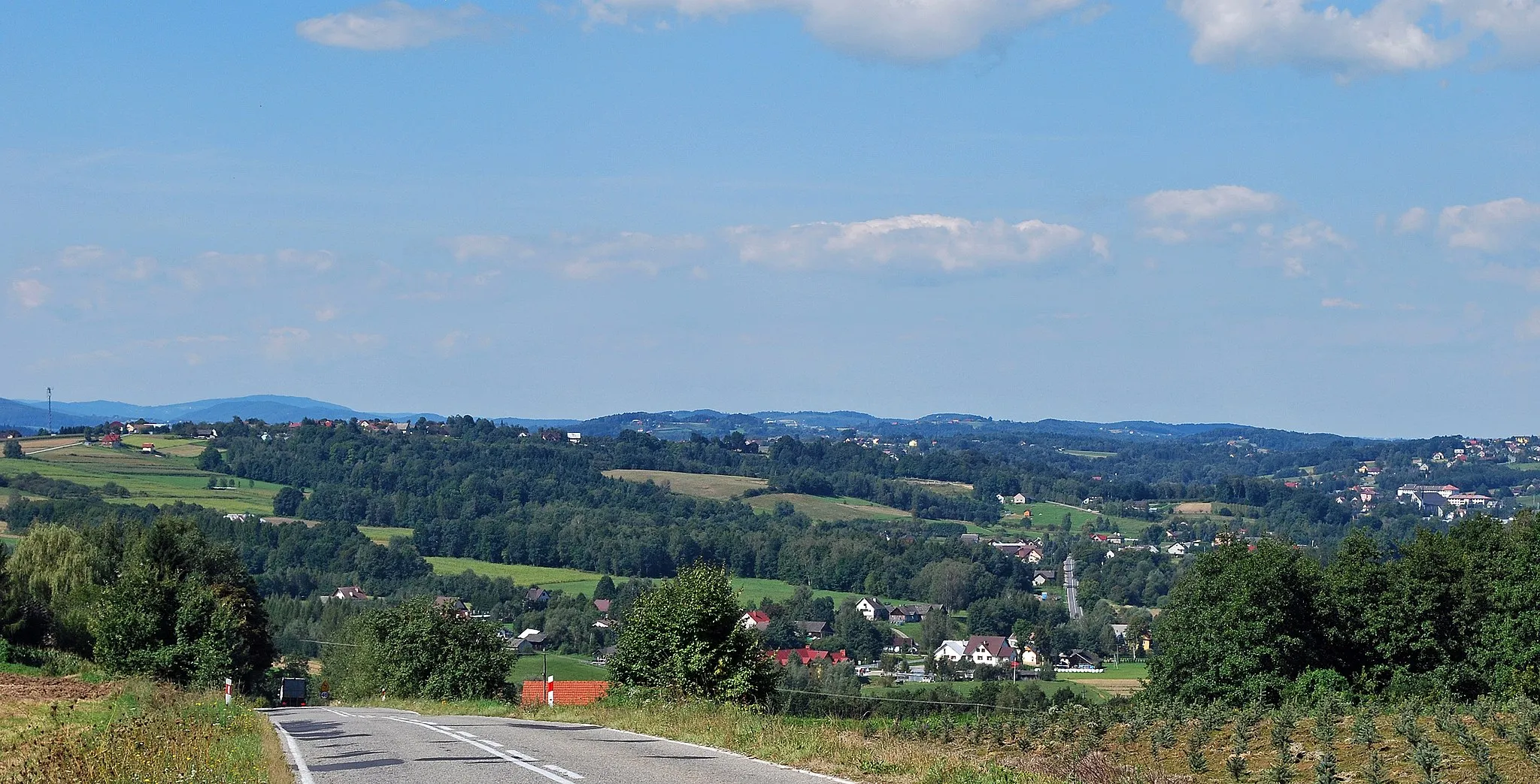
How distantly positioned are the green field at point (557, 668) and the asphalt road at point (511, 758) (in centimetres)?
7697

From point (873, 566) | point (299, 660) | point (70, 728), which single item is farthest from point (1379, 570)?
point (873, 566)

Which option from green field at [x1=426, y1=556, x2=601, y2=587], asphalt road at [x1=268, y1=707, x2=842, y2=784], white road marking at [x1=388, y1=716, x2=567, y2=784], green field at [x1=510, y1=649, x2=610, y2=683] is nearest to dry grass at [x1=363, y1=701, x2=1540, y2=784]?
asphalt road at [x1=268, y1=707, x2=842, y2=784]

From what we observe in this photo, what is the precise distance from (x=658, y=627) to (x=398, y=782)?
18.2 m

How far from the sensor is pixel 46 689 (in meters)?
40.3

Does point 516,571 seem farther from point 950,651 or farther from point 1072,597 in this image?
point 1072,597

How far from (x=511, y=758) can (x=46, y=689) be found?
28236mm

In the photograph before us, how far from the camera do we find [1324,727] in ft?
69.7

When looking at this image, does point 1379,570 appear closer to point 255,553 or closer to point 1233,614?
point 1233,614

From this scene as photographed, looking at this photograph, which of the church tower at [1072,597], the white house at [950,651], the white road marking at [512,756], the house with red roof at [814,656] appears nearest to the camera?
the white road marking at [512,756]

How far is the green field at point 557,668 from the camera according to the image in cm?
10388

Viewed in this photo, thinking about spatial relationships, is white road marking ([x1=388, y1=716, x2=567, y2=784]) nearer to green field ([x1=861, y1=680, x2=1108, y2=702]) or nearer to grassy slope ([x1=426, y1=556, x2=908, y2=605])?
green field ([x1=861, y1=680, x2=1108, y2=702])

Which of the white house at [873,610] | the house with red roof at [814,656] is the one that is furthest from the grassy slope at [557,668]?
the white house at [873,610]

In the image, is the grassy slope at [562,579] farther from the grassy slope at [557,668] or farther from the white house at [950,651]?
the grassy slope at [557,668]

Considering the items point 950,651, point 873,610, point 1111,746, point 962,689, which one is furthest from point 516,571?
point 1111,746
